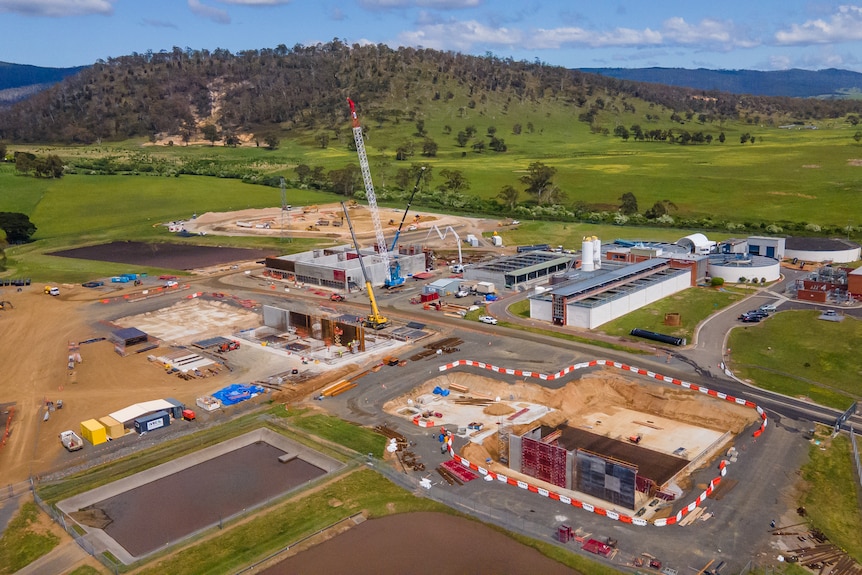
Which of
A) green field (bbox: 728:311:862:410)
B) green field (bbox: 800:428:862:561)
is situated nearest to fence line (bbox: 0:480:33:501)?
green field (bbox: 800:428:862:561)

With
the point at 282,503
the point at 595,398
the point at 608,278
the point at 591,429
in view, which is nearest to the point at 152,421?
the point at 282,503

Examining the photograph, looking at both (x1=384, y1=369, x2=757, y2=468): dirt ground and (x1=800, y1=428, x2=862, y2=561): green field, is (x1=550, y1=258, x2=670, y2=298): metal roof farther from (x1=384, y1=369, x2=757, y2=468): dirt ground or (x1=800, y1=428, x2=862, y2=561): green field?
(x1=800, y1=428, x2=862, y2=561): green field

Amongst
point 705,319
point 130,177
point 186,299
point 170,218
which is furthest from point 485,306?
point 130,177

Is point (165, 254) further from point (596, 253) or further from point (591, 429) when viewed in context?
point (591, 429)

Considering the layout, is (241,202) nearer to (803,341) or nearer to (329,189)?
(329,189)

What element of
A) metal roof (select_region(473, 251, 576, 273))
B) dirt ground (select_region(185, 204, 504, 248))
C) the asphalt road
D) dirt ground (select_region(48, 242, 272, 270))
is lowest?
the asphalt road
